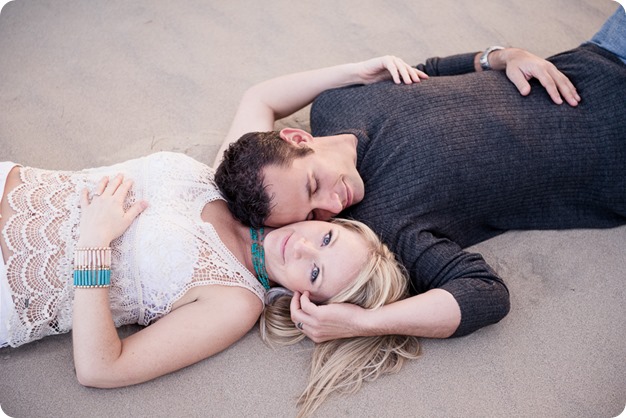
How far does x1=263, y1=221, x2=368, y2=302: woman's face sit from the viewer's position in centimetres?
160

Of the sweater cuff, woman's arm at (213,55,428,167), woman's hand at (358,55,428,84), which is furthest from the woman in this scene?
woman's hand at (358,55,428,84)

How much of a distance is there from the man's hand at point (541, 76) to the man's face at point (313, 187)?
2.31 feet

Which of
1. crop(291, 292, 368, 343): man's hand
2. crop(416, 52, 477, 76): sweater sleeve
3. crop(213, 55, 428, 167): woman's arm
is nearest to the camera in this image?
crop(291, 292, 368, 343): man's hand

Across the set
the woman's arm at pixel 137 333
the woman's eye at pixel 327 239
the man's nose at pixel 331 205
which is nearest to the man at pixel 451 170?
the man's nose at pixel 331 205

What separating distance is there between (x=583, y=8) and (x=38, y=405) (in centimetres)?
315

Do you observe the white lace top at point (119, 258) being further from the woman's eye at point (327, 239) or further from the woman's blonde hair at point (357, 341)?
the woman's eye at point (327, 239)

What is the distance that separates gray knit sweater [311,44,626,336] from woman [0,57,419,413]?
0.57ft

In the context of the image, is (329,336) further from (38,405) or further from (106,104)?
(106,104)

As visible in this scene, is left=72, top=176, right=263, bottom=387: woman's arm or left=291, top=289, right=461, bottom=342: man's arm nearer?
left=72, top=176, right=263, bottom=387: woman's arm

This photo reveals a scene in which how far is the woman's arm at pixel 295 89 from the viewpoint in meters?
2.10

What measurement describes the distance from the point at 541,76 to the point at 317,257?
1.08 meters

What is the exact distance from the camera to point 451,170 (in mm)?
1816

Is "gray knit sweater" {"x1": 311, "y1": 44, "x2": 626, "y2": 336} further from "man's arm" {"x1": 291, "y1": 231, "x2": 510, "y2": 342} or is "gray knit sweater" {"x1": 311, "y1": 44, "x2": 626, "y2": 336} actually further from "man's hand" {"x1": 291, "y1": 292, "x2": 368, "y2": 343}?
"man's hand" {"x1": 291, "y1": 292, "x2": 368, "y2": 343}


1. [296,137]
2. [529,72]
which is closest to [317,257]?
[296,137]
